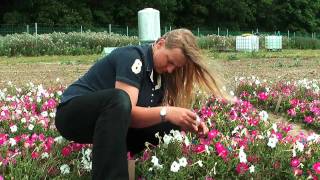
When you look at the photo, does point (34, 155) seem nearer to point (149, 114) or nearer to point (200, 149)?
point (149, 114)

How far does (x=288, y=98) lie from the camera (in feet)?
23.2

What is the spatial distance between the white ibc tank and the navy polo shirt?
14.7 metres

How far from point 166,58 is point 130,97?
34cm

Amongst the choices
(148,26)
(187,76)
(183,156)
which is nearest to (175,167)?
(183,156)

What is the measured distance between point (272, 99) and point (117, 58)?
414 centimetres

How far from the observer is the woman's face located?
336cm

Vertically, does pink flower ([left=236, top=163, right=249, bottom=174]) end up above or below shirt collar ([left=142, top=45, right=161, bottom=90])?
below

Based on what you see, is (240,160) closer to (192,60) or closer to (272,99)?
(192,60)

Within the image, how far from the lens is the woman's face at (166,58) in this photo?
11.0ft

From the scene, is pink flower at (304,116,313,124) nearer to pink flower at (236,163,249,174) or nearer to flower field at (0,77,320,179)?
flower field at (0,77,320,179)

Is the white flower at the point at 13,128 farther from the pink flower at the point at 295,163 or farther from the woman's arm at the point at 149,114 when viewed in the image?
the pink flower at the point at 295,163

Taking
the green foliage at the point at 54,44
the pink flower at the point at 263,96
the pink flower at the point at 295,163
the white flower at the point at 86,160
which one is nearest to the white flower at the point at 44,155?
the white flower at the point at 86,160

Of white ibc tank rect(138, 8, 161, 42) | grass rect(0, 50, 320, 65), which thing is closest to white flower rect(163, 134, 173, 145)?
grass rect(0, 50, 320, 65)

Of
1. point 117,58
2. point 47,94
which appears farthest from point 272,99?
point 117,58
